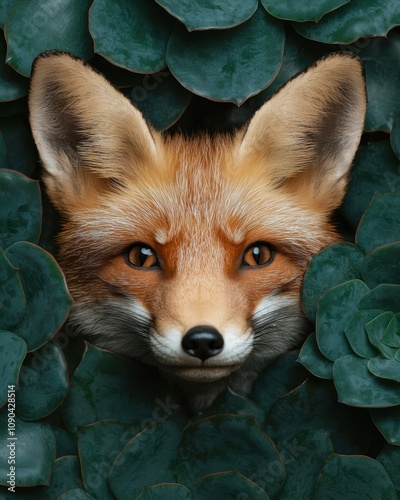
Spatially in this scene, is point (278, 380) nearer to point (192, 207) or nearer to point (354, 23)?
point (192, 207)

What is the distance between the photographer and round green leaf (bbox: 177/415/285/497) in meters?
1.52

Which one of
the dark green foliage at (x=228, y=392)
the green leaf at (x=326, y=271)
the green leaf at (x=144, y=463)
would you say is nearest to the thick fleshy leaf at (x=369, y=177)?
the dark green foliage at (x=228, y=392)

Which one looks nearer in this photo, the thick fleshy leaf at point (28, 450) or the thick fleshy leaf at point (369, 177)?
the thick fleshy leaf at point (28, 450)

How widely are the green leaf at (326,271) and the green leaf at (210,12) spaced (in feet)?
1.53

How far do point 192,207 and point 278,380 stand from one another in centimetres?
40

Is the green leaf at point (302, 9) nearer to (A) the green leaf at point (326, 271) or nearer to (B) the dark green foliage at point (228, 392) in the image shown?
(B) the dark green foliage at point (228, 392)

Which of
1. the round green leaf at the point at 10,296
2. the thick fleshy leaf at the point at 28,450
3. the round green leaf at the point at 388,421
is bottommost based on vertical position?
the thick fleshy leaf at the point at 28,450

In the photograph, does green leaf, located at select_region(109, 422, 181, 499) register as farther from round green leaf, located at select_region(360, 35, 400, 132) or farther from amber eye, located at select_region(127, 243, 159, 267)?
round green leaf, located at select_region(360, 35, 400, 132)

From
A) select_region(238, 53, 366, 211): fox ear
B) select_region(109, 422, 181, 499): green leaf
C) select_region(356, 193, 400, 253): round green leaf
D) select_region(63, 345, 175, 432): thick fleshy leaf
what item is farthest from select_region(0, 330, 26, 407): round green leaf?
select_region(356, 193, 400, 253): round green leaf

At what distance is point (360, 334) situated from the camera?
59.5 inches

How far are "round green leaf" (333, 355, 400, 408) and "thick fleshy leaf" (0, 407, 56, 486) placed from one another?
561mm

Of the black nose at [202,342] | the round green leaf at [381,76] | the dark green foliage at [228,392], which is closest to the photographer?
the black nose at [202,342]

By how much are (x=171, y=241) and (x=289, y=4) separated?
50 centimetres

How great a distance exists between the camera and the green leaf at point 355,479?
1.49 metres
